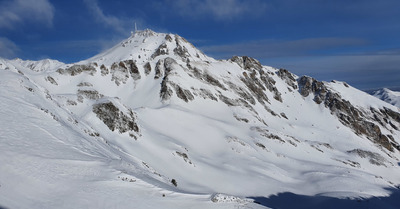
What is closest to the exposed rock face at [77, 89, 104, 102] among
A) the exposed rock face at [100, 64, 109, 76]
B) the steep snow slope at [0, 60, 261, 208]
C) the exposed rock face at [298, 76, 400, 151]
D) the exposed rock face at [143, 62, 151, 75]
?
the exposed rock face at [100, 64, 109, 76]

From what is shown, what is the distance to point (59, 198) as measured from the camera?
11.8 meters

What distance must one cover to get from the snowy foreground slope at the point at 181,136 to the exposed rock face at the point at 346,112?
53 cm

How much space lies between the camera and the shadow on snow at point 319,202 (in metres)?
30.7

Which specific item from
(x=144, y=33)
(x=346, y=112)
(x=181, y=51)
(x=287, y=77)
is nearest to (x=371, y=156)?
(x=346, y=112)

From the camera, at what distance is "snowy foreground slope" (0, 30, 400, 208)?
13.5 m

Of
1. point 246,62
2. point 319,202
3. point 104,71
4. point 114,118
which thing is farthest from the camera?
point 246,62

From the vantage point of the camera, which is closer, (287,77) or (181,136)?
(181,136)

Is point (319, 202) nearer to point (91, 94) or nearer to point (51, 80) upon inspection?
point (91, 94)

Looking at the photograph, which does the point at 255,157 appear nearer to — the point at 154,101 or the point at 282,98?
the point at 154,101

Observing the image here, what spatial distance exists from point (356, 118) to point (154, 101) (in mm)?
88337

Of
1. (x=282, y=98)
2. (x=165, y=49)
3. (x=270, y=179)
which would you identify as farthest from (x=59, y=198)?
(x=165, y=49)

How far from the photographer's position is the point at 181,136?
5428 cm

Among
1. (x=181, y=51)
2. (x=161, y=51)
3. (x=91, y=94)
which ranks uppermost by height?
(x=181, y=51)

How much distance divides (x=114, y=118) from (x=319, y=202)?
30.9 meters
